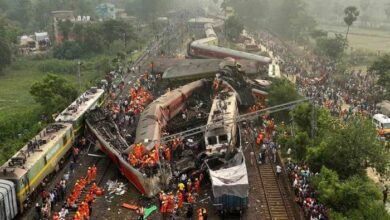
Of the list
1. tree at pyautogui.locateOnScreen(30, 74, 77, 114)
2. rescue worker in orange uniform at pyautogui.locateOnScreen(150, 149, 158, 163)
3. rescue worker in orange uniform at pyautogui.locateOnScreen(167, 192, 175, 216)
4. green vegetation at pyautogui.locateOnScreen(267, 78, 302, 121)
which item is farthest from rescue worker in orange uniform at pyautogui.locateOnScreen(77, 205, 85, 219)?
green vegetation at pyautogui.locateOnScreen(267, 78, 302, 121)

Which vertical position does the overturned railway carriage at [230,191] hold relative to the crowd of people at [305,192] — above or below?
above

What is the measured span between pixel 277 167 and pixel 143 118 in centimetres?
985

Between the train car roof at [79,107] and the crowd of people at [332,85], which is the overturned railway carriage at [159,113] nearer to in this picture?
the train car roof at [79,107]

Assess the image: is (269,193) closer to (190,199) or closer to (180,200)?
(190,199)

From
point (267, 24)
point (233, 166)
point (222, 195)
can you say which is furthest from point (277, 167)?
point (267, 24)

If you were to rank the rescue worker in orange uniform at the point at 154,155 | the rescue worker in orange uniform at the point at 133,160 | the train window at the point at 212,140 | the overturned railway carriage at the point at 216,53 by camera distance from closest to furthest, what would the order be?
the rescue worker in orange uniform at the point at 154,155
the rescue worker in orange uniform at the point at 133,160
the train window at the point at 212,140
the overturned railway carriage at the point at 216,53

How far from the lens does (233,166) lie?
2406 cm

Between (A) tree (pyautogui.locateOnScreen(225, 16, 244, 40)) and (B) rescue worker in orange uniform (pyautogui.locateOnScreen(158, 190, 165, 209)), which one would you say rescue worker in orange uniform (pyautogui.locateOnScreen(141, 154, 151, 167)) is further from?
(A) tree (pyautogui.locateOnScreen(225, 16, 244, 40))

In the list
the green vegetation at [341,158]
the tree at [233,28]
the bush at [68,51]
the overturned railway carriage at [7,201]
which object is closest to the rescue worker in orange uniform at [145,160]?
the overturned railway carriage at [7,201]

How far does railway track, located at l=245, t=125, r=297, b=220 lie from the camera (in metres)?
22.9

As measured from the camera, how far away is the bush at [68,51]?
72794mm

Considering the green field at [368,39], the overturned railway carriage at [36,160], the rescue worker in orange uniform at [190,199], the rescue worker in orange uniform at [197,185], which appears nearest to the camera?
the rescue worker in orange uniform at [190,199]

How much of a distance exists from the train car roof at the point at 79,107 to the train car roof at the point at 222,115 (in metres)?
9.27

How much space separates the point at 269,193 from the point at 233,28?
64.3 meters
